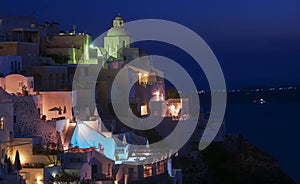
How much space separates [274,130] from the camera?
76.2m

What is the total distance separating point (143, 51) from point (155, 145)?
1159 cm

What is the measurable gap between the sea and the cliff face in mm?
9401

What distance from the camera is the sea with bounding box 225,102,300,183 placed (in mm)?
62434

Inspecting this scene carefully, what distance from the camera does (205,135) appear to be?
4275cm

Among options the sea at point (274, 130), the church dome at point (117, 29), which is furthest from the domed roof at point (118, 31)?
the sea at point (274, 130)

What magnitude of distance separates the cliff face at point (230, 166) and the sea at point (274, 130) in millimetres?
9401

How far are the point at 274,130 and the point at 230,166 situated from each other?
107 feet

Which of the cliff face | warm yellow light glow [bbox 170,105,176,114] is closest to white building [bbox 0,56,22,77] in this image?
the cliff face

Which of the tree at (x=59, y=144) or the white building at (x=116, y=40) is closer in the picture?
the tree at (x=59, y=144)

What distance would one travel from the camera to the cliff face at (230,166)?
40812mm

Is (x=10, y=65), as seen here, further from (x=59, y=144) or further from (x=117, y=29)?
(x=117, y=29)

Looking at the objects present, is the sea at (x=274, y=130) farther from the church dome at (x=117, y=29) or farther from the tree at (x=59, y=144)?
the tree at (x=59, y=144)

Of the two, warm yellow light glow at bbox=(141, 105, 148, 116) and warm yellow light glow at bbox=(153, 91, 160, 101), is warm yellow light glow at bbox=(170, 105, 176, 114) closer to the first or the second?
warm yellow light glow at bbox=(153, 91, 160, 101)

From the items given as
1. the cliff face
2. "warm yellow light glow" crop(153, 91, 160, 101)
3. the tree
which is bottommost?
the cliff face
